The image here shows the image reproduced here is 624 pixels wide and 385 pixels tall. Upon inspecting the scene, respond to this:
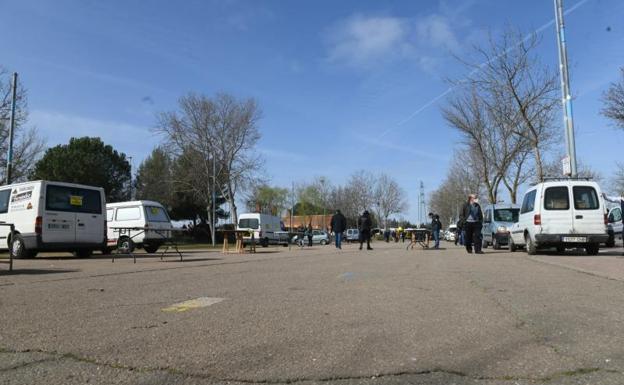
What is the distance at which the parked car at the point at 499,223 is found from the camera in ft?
71.2

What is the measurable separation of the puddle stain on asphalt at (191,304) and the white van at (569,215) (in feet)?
36.9

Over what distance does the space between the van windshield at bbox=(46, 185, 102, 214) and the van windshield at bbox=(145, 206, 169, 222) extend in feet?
16.8

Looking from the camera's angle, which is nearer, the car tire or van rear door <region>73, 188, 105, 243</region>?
van rear door <region>73, 188, 105, 243</region>

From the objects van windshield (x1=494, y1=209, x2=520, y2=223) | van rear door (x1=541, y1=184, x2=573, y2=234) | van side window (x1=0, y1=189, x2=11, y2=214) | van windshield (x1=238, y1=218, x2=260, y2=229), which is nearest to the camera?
van rear door (x1=541, y1=184, x2=573, y2=234)

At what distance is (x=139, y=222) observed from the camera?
21.7 m

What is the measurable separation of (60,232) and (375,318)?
505 inches

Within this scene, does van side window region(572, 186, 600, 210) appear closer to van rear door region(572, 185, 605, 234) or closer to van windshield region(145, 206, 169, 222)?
van rear door region(572, 185, 605, 234)

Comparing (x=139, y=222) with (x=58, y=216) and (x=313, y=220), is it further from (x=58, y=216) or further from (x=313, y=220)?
(x=313, y=220)

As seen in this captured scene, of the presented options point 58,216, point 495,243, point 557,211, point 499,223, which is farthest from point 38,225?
point 499,223

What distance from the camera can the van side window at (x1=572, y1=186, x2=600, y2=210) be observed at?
1491 centimetres

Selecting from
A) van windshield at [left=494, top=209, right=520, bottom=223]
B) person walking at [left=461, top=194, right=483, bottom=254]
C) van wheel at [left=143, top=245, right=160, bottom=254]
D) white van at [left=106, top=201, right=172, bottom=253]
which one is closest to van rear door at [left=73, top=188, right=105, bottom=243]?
white van at [left=106, top=201, right=172, bottom=253]

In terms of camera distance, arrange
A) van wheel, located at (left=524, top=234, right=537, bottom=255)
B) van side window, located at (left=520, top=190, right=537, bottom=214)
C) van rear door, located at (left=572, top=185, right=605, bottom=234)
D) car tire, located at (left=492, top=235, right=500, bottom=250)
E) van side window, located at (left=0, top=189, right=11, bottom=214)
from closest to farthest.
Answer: van rear door, located at (left=572, top=185, right=605, bottom=234) → van wheel, located at (left=524, top=234, right=537, bottom=255) → van side window, located at (left=520, top=190, right=537, bottom=214) → van side window, located at (left=0, top=189, right=11, bottom=214) → car tire, located at (left=492, top=235, right=500, bottom=250)

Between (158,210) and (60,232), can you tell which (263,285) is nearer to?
(60,232)

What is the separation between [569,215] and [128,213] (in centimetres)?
1633
